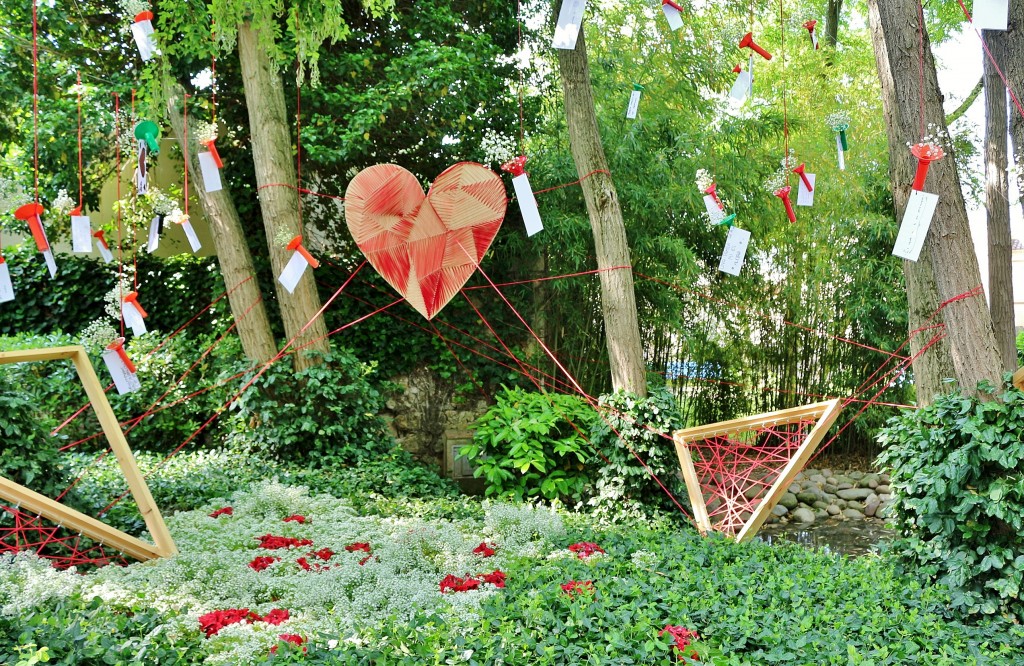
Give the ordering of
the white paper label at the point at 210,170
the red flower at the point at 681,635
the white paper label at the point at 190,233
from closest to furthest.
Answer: the red flower at the point at 681,635 → the white paper label at the point at 210,170 → the white paper label at the point at 190,233

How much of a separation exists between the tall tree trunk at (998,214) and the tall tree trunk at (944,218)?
1851 mm

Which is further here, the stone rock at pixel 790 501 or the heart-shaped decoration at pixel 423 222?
the stone rock at pixel 790 501

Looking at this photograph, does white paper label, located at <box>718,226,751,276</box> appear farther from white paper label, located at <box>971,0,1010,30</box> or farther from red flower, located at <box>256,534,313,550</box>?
red flower, located at <box>256,534,313,550</box>

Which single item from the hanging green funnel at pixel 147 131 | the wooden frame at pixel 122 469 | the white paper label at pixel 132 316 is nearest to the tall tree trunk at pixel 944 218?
the wooden frame at pixel 122 469

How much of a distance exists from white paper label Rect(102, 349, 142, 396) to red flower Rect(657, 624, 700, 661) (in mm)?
2686

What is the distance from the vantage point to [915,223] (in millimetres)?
3043

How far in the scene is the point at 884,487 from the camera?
20.9 ft

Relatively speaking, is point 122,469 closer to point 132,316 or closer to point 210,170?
point 132,316

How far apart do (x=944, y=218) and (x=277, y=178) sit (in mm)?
3879

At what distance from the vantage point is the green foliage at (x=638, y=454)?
4480 millimetres

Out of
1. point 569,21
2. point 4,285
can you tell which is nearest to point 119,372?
point 4,285

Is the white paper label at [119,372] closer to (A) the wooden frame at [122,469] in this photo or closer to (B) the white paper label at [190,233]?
(A) the wooden frame at [122,469]

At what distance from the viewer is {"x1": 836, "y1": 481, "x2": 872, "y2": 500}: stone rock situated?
6293 millimetres

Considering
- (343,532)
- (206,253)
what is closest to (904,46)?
(343,532)
